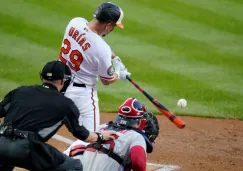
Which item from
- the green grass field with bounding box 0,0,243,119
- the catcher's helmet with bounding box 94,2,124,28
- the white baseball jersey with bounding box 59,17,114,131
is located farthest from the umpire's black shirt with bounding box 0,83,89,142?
the green grass field with bounding box 0,0,243,119

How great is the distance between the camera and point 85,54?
24.3ft

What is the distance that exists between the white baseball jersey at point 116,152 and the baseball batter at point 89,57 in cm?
111

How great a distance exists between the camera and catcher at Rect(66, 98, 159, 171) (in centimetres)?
612

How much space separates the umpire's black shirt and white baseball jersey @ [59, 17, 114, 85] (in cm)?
133

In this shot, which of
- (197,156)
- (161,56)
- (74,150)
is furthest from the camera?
(161,56)

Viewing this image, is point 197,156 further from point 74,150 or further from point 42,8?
point 42,8

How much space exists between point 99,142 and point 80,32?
5.48ft

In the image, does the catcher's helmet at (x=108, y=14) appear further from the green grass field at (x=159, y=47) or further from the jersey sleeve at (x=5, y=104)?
the green grass field at (x=159, y=47)

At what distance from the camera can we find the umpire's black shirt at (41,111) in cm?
595

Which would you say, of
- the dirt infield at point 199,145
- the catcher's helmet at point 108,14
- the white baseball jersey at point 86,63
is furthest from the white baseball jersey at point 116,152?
the dirt infield at point 199,145

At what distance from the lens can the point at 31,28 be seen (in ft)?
44.9

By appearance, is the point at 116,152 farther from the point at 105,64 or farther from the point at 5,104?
the point at 105,64

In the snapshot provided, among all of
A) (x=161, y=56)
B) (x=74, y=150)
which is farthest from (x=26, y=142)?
(x=161, y=56)

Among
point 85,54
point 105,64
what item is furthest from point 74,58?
point 105,64
